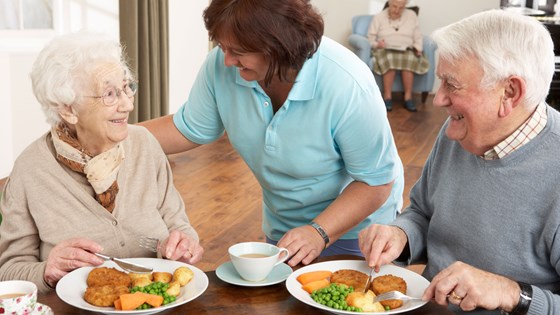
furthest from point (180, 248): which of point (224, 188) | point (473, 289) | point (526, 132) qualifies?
point (224, 188)

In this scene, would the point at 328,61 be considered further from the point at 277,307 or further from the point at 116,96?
the point at 277,307

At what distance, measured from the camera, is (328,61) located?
79.6 inches

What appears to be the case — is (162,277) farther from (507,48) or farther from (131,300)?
(507,48)

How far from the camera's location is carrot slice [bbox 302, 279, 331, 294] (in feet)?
5.25

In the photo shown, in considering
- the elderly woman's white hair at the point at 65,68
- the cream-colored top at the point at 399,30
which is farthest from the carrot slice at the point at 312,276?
the cream-colored top at the point at 399,30

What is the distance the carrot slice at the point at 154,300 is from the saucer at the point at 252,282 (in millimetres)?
167

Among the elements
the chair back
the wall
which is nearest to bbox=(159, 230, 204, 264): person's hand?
the wall

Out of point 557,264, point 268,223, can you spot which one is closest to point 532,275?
point 557,264

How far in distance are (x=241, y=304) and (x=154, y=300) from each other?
0.17m

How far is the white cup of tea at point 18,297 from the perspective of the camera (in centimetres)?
135

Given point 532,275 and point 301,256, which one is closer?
point 532,275

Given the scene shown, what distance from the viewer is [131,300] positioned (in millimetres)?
1497

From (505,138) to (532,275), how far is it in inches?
11.5

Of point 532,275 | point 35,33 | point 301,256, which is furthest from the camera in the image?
point 35,33
